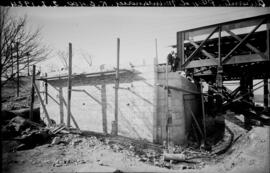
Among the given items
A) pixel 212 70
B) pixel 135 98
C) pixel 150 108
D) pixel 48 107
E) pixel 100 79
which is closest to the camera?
pixel 212 70

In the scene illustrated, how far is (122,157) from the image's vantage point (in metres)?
6.20

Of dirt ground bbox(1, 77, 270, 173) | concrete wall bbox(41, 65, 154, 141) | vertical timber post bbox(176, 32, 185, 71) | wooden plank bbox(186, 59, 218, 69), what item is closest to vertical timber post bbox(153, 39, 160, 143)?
concrete wall bbox(41, 65, 154, 141)

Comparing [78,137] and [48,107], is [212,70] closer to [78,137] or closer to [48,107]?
[78,137]

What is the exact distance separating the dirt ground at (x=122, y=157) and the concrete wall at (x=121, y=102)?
49.8 inches

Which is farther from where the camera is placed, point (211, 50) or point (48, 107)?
point (48, 107)

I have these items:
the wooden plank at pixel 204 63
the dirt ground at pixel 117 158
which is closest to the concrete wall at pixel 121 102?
the dirt ground at pixel 117 158

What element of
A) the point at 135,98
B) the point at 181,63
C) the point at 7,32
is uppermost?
the point at 7,32

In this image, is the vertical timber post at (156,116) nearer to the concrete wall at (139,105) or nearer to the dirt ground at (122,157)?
the concrete wall at (139,105)

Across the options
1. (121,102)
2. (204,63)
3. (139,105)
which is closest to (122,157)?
(139,105)

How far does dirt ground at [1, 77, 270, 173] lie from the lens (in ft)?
17.7

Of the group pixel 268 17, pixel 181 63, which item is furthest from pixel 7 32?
pixel 268 17

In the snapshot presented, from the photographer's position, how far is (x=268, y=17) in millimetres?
5539

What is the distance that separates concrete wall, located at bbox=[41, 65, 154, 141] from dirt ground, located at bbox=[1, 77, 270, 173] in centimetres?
126

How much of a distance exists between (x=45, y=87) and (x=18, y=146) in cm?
831
